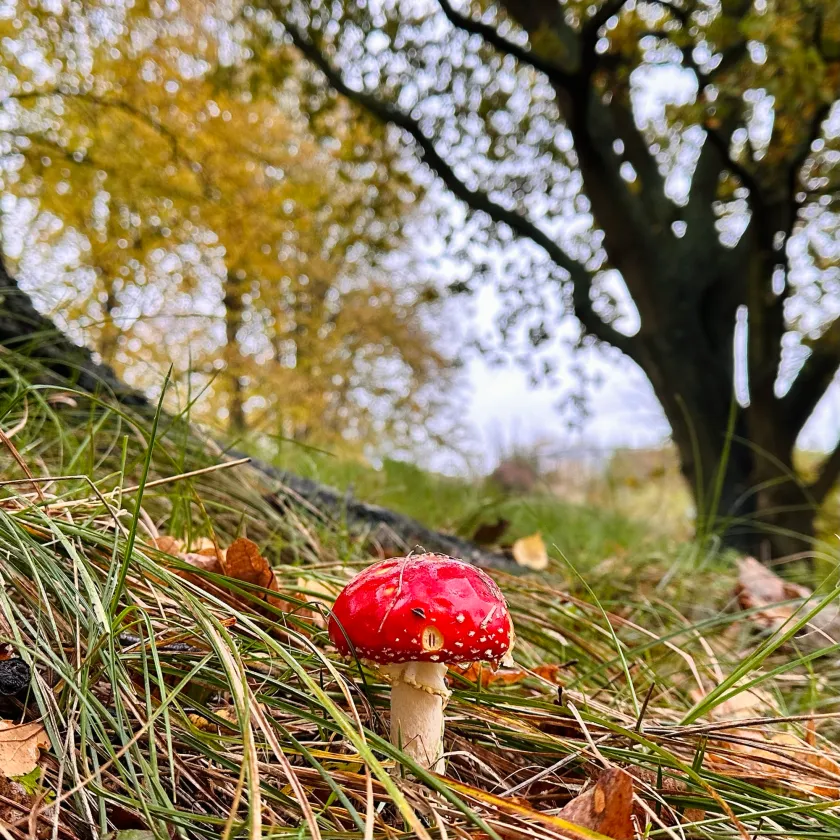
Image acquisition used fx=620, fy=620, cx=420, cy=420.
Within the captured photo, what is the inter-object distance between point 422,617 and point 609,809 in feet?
0.96

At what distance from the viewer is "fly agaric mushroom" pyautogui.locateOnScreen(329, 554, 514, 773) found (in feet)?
2.51

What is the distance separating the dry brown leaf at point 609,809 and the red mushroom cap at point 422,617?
7.5 inches

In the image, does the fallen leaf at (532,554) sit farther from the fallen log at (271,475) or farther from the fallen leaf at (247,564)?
the fallen leaf at (247,564)

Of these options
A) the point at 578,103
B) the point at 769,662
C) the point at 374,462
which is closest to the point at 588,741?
the point at 769,662

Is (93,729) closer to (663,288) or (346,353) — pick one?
(663,288)

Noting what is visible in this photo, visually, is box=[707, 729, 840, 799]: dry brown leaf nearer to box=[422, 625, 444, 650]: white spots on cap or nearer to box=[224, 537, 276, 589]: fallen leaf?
box=[422, 625, 444, 650]: white spots on cap

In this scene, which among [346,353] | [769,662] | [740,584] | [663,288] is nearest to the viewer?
[769,662]

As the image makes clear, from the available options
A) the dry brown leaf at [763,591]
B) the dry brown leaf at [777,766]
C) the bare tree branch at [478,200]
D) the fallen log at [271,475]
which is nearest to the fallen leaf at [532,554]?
the fallen log at [271,475]

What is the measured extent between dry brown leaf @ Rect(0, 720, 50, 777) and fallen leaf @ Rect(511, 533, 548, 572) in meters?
1.59

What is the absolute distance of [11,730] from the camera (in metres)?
0.69

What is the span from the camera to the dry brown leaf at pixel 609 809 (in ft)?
2.25

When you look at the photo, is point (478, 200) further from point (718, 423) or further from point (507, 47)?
point (718, 423)

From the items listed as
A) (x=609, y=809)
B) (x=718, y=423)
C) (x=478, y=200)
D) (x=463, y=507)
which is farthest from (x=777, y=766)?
(x=478, y=200)

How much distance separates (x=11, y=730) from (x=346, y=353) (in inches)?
382
